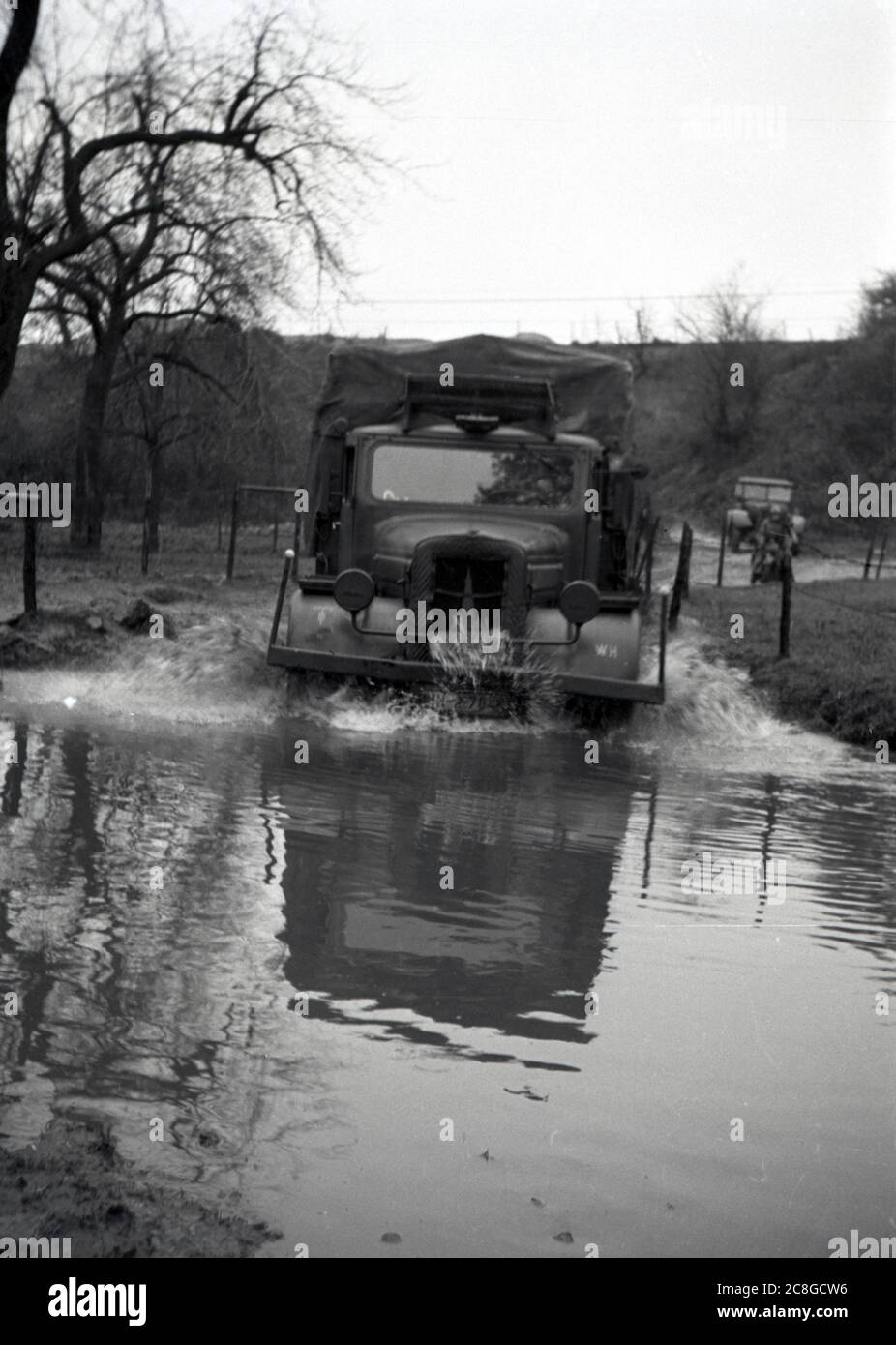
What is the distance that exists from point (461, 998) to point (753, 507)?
131ft

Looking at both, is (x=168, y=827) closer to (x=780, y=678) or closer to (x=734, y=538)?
(x=780, y=678)

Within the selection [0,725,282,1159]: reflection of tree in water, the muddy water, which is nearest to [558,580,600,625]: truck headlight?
the muddy water

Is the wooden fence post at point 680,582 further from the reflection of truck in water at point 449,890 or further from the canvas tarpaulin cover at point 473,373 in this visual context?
the reflection of truck in water at point 449,890

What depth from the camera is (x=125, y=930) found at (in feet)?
19.4

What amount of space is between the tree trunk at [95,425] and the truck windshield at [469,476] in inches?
669

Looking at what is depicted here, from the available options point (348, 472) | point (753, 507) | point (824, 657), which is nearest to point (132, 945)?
point (348, 472)

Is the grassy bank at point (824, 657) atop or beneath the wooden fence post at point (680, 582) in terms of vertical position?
beneath

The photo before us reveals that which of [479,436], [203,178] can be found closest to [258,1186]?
[479,436]

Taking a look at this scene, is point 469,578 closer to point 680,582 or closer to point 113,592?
point 113,592

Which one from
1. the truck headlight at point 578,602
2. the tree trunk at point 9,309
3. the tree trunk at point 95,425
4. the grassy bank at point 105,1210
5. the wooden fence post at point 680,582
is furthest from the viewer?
the tree trunk at point 95,425

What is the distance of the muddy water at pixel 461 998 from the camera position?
3953 mm

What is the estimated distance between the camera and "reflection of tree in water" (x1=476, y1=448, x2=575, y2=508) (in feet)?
42.9

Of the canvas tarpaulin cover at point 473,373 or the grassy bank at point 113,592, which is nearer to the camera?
the canvas tarpaulin cover at point 473,373

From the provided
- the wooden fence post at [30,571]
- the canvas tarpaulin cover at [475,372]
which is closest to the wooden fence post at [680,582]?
the canvas tarpaulin cover at [475,372]
